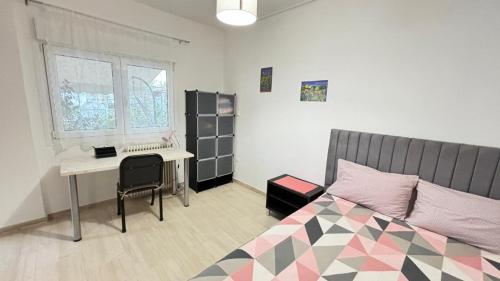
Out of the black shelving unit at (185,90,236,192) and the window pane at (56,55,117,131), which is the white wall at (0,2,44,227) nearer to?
the window pane at (56,55,117,131)

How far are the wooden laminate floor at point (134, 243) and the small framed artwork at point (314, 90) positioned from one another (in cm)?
162

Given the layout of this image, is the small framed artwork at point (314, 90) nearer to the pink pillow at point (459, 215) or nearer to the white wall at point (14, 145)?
the pink pillow at point (459, 215)

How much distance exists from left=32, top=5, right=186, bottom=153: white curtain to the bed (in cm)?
241

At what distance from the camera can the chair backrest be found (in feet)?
7.16

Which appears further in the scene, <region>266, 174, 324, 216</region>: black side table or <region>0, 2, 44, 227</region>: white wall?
<region>266, 174, 324, 216</region>: black side table

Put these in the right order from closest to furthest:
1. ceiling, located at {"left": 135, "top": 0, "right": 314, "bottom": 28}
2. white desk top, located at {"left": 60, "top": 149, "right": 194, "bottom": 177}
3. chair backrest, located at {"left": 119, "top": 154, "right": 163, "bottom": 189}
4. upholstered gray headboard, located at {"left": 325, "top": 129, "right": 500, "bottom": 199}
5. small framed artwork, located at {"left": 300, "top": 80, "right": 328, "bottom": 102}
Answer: upholstered gray headboard, located at {"left": 325, "top": 129, "right": 500, "bottom": 199} → white desk top, located at {"left": 60, "top": 149, "right": 194, "bottom": 177} → chair backrest, located at {"left": 119, "top": 154, "right": 163, "bottom": 189} → small framed artwork, located at {"left": 300, "top": 80, "right": 328, "bottom": 102} → ceiling, located at {"left": 135, "top": 0, "right": 314, "bottom": 28}

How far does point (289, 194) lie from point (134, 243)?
1.73m

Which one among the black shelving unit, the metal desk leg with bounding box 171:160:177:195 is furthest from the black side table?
the metal desk leg with bounding box 171:160:177:195

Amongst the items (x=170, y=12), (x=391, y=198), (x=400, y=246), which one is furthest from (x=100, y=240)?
(x=170, y=12)

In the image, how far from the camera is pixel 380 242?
144cm

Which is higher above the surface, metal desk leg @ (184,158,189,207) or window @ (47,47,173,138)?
window @ (47,47,173,138)

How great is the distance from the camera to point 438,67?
1766 millimetres

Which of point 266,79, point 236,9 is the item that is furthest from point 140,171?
point 266,79

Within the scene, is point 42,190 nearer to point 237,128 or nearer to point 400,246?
point 237,128
